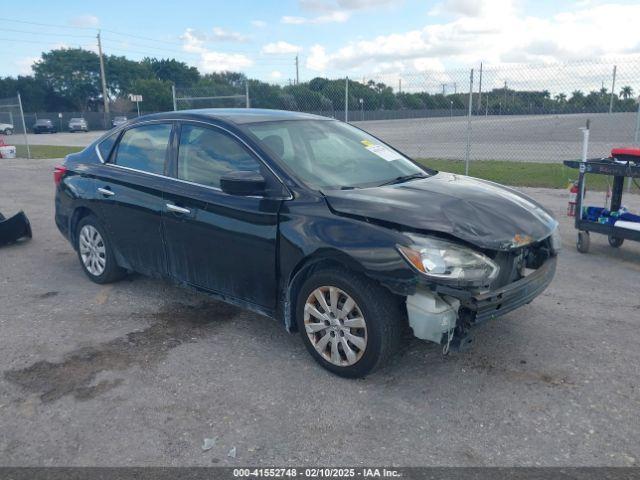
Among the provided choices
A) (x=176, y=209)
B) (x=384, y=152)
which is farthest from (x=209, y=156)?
(x=384, y=152)

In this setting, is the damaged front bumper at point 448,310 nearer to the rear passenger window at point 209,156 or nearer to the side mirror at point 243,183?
the side mirror at point 243,183

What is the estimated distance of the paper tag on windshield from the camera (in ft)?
15.4

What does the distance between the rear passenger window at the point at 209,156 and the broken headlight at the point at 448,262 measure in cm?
134

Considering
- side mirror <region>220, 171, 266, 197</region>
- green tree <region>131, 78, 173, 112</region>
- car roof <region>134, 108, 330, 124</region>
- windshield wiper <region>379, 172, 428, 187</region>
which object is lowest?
windshield wiper <region>379, 172, 428, 187</region>

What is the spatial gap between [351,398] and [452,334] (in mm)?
721

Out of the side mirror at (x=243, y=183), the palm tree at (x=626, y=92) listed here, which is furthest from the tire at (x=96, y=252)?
the palm tree at (x=626, y=92)

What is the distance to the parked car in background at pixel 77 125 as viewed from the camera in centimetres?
5044

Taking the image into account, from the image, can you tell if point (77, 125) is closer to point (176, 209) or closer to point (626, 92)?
point (626, 92)

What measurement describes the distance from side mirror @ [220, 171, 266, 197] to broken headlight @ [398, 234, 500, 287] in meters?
1.11


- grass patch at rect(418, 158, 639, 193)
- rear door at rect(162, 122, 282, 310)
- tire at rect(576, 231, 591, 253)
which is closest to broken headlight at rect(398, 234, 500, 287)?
rear door at rect(162, 122, 282, 310)

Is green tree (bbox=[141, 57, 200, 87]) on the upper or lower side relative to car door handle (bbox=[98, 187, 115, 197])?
upper

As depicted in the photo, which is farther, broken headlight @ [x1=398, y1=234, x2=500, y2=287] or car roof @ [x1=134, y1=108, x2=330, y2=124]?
car roof @ [x1=134, y1=108, x2=330, y2=124]

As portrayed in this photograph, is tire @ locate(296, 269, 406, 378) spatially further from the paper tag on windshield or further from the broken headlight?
the paper tag on windshield

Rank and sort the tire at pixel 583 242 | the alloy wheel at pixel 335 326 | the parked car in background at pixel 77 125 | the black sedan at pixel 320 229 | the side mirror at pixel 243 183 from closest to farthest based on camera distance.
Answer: the black sedan at pixel 320 229 → the alloy wheel at pixel 335 326 → the side mirror at pixel 243 183 → the tire at pixel 583 242 → the parked car in background at pixel 77 125
